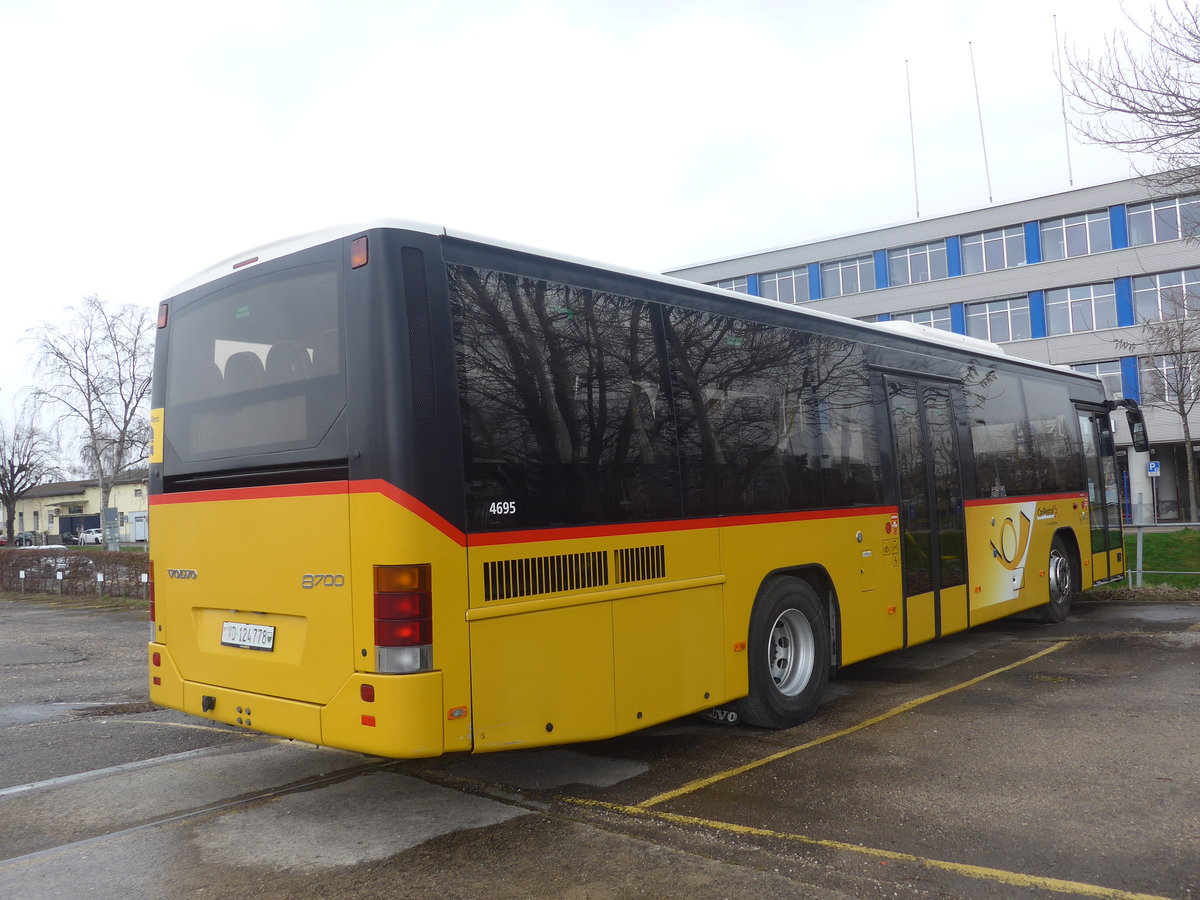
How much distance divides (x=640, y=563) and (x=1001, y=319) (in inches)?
1726

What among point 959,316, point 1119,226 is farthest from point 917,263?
point 1119,226

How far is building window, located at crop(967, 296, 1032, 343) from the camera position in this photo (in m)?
43.8

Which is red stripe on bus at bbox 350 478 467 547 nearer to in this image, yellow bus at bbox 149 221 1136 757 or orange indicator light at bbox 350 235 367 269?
yellow bus at bbox 149 221 1136 757

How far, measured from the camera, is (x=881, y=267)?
4788 centimetres

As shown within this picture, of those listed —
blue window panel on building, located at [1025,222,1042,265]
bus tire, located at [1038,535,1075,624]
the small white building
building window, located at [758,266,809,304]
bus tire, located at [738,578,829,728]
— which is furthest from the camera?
the small white building

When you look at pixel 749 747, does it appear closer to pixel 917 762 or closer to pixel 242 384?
pixel 917 762

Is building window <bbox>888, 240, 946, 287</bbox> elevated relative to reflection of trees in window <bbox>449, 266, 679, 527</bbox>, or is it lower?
elevated

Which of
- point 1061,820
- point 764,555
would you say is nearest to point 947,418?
point 764,555

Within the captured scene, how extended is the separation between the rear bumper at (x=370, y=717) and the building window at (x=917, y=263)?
46.1 metres

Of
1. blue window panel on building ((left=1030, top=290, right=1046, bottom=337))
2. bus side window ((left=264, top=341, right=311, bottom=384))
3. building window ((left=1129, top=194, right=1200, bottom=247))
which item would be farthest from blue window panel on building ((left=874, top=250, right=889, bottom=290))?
bus side window ((left=264, top=341, right=311, bottom=384))

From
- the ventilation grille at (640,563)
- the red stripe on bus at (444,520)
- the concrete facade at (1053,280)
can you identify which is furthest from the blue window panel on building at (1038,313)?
the ventilation grille at (640,563)

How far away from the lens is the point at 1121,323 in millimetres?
40719

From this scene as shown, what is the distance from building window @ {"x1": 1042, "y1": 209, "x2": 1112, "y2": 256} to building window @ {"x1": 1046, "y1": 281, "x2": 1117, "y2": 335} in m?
1.61

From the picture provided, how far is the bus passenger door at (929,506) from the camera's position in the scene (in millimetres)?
8352
